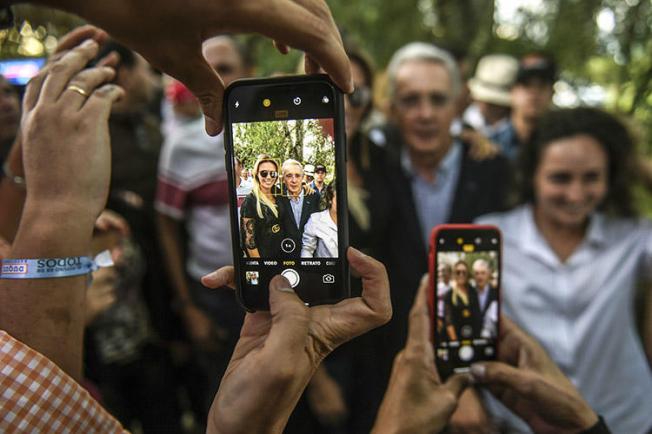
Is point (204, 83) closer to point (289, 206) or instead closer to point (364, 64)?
point (289, 206)

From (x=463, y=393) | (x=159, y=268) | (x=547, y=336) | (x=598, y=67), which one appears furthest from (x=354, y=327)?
(x=159, y=268)

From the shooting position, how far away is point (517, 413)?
3.27 ft

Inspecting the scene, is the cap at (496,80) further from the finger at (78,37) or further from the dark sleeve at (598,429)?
the finger at (78,37)

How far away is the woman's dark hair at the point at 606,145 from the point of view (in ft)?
5.03

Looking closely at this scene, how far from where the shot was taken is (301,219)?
735 millimetres

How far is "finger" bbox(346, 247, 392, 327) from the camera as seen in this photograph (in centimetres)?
70

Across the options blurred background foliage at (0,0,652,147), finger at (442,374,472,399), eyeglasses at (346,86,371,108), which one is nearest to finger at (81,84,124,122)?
blurred background foliage at (0,0,652,147)

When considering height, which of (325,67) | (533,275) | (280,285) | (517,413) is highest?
(325,67)

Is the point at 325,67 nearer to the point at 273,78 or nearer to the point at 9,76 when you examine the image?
the point at 273,78

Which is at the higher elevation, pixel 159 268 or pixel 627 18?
pixel 627 18

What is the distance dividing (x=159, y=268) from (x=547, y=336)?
5.07 feet

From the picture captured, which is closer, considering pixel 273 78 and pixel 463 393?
pixel 273 78

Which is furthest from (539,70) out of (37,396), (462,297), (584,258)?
(37,396)

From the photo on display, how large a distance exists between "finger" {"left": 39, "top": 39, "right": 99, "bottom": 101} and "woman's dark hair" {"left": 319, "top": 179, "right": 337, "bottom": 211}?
16.7 inches
